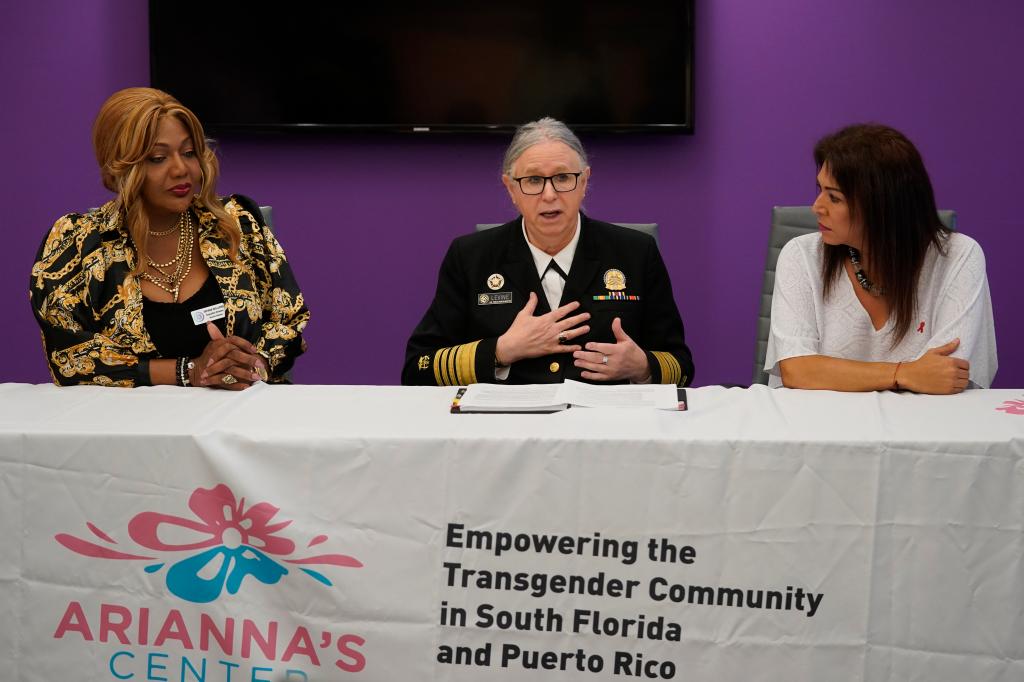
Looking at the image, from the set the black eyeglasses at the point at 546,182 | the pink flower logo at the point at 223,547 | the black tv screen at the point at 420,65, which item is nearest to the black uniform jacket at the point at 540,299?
the black eyeglasses at the point at 546,182

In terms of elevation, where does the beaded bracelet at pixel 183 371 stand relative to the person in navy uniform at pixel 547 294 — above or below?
below

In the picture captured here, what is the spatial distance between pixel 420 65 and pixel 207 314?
1962mm

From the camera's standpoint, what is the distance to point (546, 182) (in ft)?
8.57

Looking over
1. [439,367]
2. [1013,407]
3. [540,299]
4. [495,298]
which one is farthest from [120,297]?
[1013,407]

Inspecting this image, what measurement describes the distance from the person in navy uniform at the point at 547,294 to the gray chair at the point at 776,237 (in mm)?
709

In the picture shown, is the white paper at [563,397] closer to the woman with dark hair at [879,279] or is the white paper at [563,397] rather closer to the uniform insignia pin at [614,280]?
the woman with dark hair at [879,279]

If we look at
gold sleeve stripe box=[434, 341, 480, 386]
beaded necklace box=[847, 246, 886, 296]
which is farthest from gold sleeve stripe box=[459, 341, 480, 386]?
beaded necklace box=[847, 246, 886, 296]

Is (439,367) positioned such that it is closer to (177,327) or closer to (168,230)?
(177,327)

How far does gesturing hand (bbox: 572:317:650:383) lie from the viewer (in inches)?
96.7

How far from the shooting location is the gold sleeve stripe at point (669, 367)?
255 cm

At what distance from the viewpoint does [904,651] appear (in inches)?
69.4

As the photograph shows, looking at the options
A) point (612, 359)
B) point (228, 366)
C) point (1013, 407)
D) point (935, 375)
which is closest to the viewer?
point (1013, 407)

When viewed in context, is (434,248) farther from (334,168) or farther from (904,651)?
(904,651)

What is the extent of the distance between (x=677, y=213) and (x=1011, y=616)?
264cm
